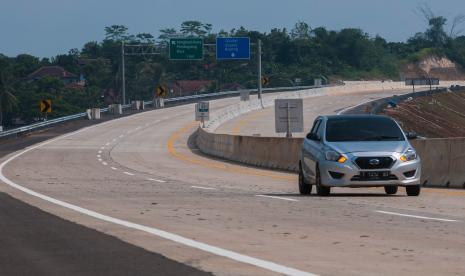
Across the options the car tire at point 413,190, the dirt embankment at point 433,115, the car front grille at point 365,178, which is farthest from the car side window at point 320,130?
the dirt embankment at point 433,115

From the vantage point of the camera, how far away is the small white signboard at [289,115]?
43688mm

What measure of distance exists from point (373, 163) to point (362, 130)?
→ 1.33 metres

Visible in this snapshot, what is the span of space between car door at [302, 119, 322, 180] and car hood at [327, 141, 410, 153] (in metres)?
0.51

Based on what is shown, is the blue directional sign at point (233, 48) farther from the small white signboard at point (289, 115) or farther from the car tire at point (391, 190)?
the car tire at point (391, 190)

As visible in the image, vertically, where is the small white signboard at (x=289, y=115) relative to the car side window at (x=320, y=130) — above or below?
below

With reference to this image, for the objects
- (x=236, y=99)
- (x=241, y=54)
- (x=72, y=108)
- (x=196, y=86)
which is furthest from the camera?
(x=196, y=86)

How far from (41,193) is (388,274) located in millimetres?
13907

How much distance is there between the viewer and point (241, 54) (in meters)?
99.1

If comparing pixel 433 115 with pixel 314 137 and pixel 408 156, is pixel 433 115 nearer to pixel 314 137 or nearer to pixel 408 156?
pixel 314 137

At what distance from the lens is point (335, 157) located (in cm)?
2050

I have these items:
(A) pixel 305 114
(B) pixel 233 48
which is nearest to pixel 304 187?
(A) pixel 305 114

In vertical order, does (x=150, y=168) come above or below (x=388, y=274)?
below

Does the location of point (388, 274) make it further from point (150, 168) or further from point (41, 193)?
point (150, 168)

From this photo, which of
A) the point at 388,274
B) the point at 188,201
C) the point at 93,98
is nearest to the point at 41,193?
the point at 188,201
